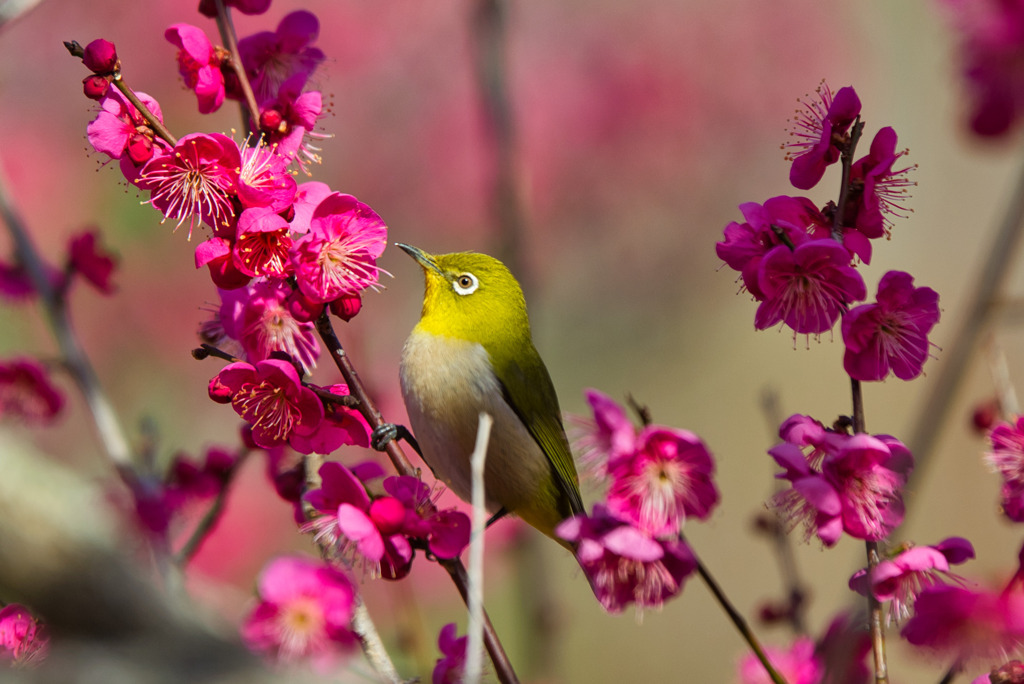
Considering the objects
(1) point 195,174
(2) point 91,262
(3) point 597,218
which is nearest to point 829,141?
(1) point 195,174

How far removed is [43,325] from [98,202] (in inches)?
33.4

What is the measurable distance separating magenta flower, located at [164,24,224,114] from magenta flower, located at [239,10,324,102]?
10cm

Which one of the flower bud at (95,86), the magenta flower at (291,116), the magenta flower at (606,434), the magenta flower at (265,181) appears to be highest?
the flower bud at (95,86)

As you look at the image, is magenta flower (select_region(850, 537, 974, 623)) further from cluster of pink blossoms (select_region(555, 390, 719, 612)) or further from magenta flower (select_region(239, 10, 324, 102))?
magenta flower (select_region(239, 10, 324, 102))

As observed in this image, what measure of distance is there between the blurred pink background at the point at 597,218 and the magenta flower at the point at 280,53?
2390 millimetres

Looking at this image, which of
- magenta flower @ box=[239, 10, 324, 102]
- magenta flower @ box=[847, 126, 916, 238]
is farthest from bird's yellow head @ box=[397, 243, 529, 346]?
magenta flower @ box=[847, 126, 916, 238]

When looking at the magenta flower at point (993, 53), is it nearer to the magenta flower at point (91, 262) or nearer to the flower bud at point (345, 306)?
the flower bud at point (345, 306)

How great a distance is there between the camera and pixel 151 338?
5391 mm

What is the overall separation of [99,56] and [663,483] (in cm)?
109

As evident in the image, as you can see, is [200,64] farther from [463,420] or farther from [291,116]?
[463,420]

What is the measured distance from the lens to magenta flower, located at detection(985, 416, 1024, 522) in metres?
1.40

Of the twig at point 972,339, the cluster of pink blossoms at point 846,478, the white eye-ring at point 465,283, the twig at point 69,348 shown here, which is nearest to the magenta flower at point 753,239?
the cluster of pink blossoms at point 846,478

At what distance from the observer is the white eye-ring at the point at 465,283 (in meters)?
2.47

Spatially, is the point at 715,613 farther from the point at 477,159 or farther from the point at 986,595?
the point at 986,595
